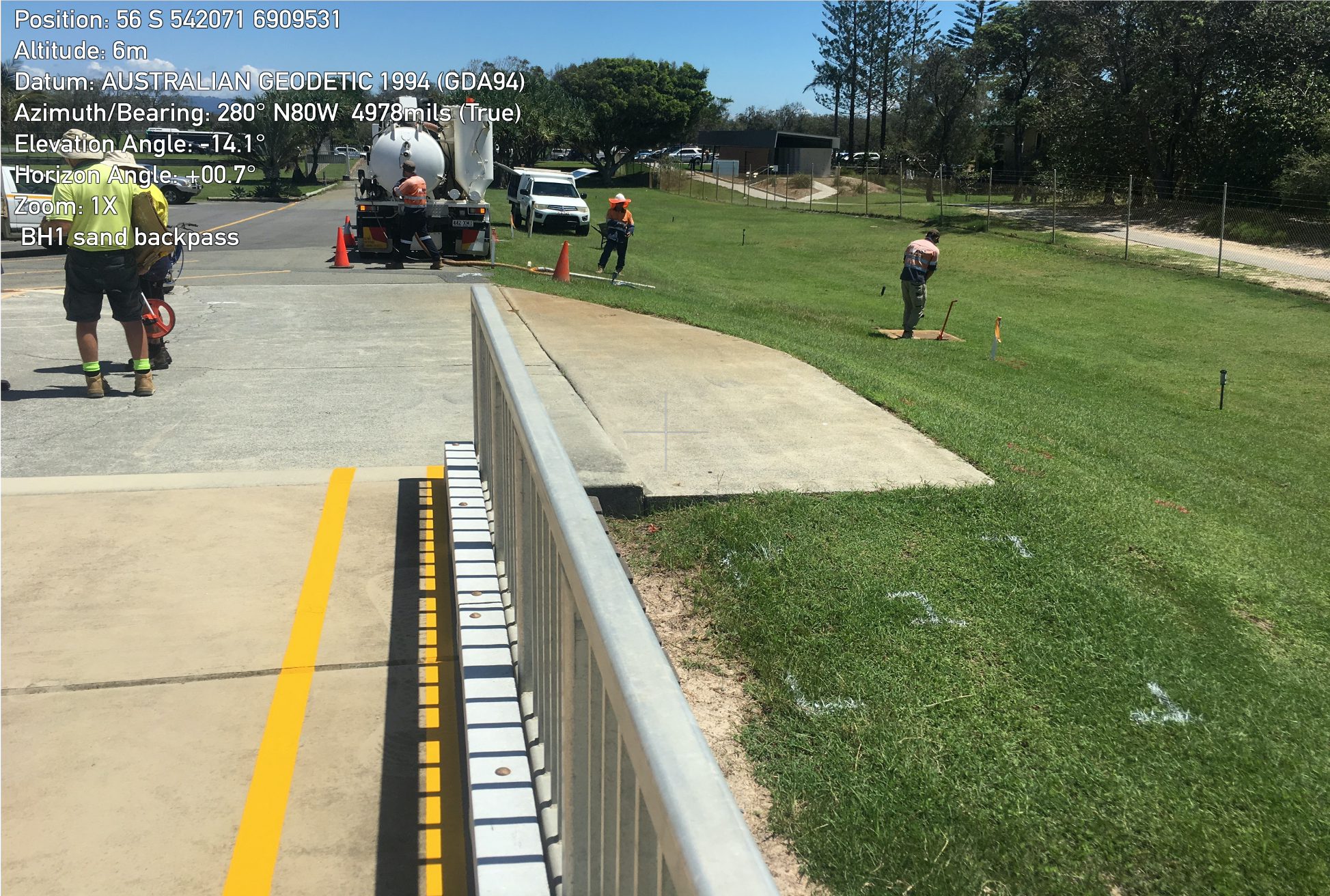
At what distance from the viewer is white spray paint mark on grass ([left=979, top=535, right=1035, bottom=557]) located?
5652 millimetres

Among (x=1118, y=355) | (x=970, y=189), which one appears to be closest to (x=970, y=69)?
(x=970, y=189)

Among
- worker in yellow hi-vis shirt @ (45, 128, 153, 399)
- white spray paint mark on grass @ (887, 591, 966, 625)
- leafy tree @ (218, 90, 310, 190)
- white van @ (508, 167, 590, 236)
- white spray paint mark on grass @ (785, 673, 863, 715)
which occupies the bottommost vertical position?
white spray paint mark on grass @ (785, 673, 863, 715)

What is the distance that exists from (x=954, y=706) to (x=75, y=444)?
332 centimetres

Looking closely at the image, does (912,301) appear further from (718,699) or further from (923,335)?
(718,699)

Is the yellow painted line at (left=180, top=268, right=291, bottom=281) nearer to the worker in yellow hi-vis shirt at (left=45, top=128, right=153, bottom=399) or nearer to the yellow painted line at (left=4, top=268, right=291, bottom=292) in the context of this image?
the yellow painted line at (left=4, top=268, right=291, bottom=292)

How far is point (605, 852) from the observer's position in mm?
1943

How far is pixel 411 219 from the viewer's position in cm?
1761

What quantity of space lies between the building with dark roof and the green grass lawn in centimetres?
7293

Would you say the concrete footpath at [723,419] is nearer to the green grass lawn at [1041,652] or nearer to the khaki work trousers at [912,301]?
the green grass lawn at [1041,652]

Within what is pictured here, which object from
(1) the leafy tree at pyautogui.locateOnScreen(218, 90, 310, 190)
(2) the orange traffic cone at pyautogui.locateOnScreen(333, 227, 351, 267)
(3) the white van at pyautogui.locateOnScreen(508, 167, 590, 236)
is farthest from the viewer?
(3) the white van at pyautogui.locateOnScreen(508, 167, 590, 236)

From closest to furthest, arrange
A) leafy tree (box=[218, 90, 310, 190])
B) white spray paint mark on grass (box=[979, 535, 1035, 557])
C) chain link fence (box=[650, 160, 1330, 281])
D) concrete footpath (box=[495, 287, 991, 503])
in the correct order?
leafy tree (box=[218, 90, 310, 190]) < white spray paint mark on grass (box=[979, 535, 1035, 557]) < concrete footpath (box=[495, 287, 991, 503]) < chain link fence (box=[650, 160, 1330, 281])

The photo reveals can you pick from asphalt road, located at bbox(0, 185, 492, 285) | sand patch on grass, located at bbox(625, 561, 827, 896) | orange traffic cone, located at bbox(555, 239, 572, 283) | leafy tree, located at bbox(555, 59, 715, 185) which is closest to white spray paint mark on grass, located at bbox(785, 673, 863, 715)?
sand patch on grass, located at bbox(625, 561, 827, 896)

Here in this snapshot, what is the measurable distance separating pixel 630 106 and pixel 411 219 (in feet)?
208

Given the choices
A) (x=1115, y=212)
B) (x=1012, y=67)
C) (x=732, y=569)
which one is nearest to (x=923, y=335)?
(x=732, y=569)
